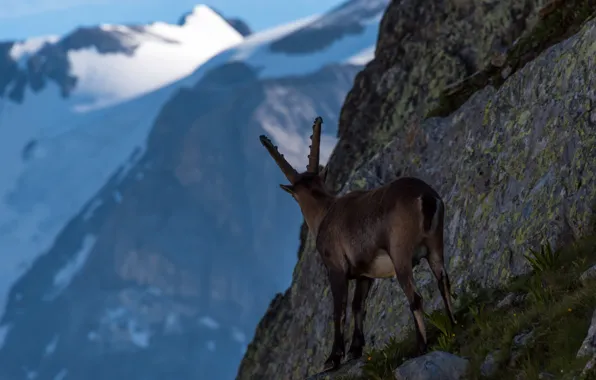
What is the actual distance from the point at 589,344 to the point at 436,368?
6.89ft

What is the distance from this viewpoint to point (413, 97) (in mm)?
31938

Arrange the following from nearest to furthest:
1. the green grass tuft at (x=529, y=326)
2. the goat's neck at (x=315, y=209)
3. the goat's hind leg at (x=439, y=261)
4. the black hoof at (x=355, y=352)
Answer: the green grass tuft at (x=529, y=326)
the goat's hind leg at (x=439, y=261)
the black hoof at (x=355, y=352)
the goat's neck at (x=315, y=209)

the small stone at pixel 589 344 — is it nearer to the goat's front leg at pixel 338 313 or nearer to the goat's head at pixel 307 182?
the goat's front leg at pixel 338 313

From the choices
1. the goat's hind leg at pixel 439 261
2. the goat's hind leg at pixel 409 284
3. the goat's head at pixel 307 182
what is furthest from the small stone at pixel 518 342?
the goat's head at pixel 307 182

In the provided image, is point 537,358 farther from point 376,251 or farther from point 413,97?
point 413,97

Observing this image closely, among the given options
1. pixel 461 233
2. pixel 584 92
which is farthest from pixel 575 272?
pixel 461 233

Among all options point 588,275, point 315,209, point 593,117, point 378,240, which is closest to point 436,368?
point 588,275

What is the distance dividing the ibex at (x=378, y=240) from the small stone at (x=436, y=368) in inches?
52.1

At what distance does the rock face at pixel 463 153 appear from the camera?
49.4 feet

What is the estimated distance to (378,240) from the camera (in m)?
12.8

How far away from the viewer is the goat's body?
12.2 m

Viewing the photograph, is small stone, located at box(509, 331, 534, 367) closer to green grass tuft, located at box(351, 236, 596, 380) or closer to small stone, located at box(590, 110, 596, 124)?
green grass tuft, located at box(351, 236, 596, 380)

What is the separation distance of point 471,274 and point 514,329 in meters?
6.13

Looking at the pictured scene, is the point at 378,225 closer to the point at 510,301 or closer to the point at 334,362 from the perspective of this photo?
the point at 510,301
